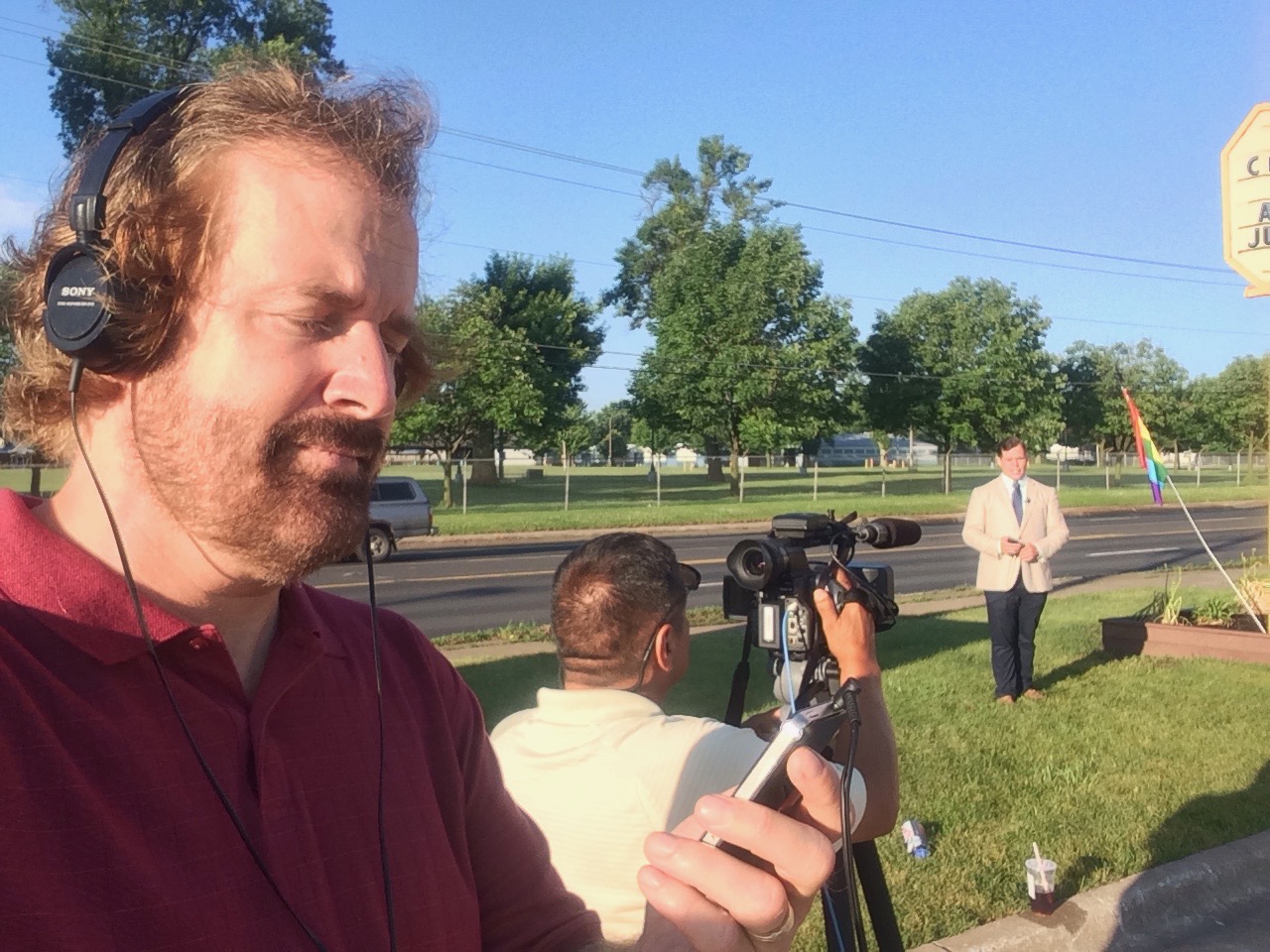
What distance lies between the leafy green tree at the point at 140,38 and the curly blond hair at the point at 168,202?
111 ft

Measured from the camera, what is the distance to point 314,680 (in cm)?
141

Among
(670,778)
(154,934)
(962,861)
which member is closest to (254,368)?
(154,934)

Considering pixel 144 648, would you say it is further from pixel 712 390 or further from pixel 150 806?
pixel 712 390

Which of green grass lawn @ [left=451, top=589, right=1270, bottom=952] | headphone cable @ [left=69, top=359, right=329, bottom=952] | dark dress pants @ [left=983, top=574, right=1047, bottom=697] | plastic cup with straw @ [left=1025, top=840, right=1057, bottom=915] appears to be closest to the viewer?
headphone cable @ [left=69, top=359, right=329, bottom=952]

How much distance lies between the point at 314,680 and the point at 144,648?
10.7 inches

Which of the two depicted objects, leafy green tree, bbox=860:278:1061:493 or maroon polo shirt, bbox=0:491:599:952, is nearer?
maroon polo shirt, bbox=0:491:599:952

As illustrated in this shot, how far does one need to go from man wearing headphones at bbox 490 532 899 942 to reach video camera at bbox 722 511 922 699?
0.06m

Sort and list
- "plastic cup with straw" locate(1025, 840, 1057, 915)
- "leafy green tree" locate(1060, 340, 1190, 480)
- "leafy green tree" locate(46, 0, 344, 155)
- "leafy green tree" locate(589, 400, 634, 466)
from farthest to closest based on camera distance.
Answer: "leafy green tree" locate(589, 400, 634, 466)
"leafy green tree" locate(1060, 340, 1190, 480)
"leafy green tree" locate(46, 0, 344, 155)
"plastic cup with straw" locate(1025, 840, 1057, 915)

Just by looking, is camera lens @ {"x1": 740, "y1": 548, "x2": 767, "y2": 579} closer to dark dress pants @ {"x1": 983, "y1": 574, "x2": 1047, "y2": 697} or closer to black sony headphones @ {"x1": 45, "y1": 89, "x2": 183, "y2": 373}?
black sony headphones @ {"x1": 45, "y1": 89, "x2": 183, "y2": 373}

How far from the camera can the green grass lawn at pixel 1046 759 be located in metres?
4.69

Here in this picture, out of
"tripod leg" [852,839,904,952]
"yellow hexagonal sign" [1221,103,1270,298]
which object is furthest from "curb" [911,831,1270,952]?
"yellow hexagonal sign" [1221,103,1270,298]

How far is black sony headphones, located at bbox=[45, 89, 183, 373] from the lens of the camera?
1.28 meters

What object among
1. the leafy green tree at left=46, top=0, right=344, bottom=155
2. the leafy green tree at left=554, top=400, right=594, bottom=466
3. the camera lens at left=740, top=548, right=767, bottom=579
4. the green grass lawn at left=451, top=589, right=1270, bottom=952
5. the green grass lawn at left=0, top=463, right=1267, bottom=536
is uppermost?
the leafy green tree at left=46, top=0, right=344, bottom=155

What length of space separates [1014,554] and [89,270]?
761 cm
